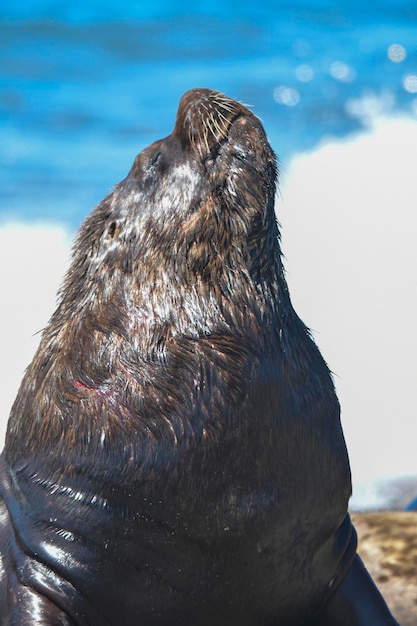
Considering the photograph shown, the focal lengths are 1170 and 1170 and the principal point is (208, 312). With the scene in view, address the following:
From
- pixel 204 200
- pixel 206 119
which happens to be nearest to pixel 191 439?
pixel 204 200

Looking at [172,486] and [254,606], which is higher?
[172,486]

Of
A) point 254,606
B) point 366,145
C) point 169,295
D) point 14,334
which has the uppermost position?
point 366,145

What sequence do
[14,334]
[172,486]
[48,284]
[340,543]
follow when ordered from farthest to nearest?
1. [48,284]
2. [14,334]
3. [340,543]
4. [172,486]

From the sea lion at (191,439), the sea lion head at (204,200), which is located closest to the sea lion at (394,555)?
the sea lion at (191,439)

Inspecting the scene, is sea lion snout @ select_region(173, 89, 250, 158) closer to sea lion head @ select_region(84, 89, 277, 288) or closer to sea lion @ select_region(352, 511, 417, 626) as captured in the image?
sea lion head @ select_region(84, 89, 277, 288)

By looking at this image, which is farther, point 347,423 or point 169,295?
point 347,423

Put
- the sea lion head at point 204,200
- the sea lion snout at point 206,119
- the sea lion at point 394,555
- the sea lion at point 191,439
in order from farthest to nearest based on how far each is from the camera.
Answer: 1. the sea lion at point 394,555
2. the sea lion snout at point 206,119
3. the sea lion head at point 204,200
4. the sea lion at point 191,439

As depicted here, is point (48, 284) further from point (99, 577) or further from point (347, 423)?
point (99, 577)

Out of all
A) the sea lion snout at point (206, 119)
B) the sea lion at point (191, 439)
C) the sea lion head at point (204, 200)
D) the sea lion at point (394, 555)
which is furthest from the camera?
the sea lion at point (394, 555)

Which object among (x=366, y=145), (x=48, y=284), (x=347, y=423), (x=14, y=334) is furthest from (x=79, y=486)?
(x=366, y=145)

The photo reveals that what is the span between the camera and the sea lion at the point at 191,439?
15.3 ft

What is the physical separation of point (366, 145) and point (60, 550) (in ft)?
57.0

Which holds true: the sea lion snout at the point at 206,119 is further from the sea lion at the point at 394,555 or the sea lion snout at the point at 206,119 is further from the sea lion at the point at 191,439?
the sea lion at the point at 394,555

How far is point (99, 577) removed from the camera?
4.68 m
